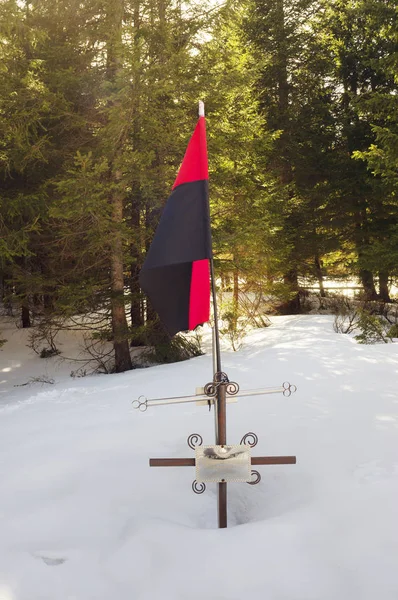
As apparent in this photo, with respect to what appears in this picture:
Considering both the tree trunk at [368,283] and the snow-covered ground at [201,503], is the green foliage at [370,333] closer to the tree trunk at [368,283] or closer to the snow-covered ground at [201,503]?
the snow-covered ground at [201,503]

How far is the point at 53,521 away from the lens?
3.41 metres

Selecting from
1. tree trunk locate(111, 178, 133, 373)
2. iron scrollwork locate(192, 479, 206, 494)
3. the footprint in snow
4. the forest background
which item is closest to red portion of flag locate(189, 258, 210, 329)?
iron scrollwork locate(192, 479, 206, 494)

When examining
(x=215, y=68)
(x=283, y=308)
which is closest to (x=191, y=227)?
(x=215, y=68)

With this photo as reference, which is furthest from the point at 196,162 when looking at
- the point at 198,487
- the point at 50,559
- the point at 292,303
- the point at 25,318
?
the point at 292,303

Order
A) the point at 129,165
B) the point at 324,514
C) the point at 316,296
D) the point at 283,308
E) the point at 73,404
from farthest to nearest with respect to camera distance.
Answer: the point at 316,296 < the point at 283,308 < the point at 129,165 < the point at 73,404 < the point at 324,514

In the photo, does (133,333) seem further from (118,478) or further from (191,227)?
(191,227)

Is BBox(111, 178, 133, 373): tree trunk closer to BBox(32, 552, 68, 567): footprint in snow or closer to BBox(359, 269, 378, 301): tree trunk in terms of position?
BBox(32, 552, 68, 567): footprint in snow

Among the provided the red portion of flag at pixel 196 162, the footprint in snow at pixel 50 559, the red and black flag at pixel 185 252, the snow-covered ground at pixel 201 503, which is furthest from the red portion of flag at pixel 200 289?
the footprint in snow at pixel 50 559

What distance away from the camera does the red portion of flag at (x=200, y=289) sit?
352 cm

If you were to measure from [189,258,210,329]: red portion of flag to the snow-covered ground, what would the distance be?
150 cm

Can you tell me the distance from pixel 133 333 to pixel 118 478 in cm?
606

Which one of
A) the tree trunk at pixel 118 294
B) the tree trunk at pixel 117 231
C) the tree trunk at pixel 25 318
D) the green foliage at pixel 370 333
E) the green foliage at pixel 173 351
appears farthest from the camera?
the tree trunk at pixel 25 318

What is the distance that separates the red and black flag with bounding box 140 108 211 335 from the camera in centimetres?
330

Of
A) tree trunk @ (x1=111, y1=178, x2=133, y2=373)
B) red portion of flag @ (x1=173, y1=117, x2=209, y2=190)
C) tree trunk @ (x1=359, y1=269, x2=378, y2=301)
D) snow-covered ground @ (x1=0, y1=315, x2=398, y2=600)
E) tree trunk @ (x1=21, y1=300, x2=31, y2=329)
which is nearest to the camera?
snow-covered ground @ (x1=0, y1=315, x2=398, y2=600)
